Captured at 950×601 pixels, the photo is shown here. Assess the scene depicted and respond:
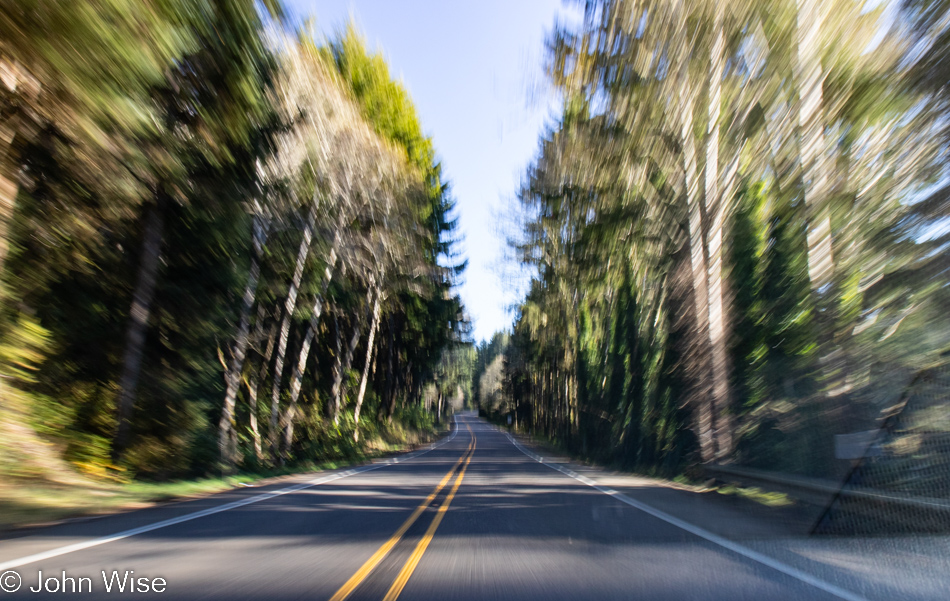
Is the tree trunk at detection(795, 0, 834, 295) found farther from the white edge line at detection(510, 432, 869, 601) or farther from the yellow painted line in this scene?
the yellow painted line

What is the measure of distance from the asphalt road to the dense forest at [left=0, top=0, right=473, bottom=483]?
348cm

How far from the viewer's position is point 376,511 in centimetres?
1098

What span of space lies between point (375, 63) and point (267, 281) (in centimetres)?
1086

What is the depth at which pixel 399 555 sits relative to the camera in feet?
24.2

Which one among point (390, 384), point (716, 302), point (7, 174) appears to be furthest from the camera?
point (390, 384)

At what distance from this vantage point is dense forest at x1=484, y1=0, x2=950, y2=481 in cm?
993

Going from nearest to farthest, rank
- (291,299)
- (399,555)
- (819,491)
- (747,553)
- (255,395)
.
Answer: (399,555) < (747,553) < (819,491) < (291,299) < (255,395)

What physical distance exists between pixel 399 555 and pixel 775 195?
12.7 m

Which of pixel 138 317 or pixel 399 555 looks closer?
pixel 399 555

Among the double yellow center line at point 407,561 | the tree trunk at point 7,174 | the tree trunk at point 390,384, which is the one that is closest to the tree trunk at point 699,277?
the double yellow center line at point 407,561

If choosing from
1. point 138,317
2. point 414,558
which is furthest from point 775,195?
point 138,317
